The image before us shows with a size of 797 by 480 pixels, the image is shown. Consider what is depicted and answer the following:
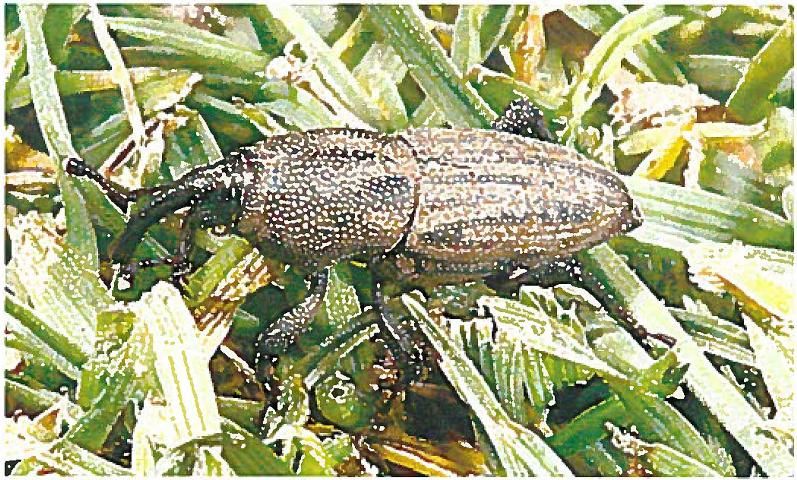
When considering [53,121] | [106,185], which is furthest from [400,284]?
[53,121]

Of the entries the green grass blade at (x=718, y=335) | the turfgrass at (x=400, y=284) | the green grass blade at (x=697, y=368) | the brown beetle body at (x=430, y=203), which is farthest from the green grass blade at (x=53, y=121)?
the green grass blade at (x=718, y=335)

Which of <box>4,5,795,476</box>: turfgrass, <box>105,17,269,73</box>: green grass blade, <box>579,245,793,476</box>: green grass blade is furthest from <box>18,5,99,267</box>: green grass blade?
<box>579,245,793,476</box>: green grass blade

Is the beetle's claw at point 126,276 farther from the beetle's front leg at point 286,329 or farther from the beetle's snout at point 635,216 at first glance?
the beetle's snout at point 635,216

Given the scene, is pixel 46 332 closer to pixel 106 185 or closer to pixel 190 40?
pixel 106 185

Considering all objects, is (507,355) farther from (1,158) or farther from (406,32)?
(1,158)

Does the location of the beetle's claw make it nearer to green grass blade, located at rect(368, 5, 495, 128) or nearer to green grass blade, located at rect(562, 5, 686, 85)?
green grass blade, located at rect(368, 5, 495, 128)

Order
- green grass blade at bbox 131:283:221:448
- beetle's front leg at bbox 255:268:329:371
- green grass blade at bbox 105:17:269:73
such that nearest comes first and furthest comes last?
1. green grass blade at bbox 131:283:221:448
2. beetle's front leg at bbox 255:268:329:371
3. green grass blade at bbox 105:17:269:73
